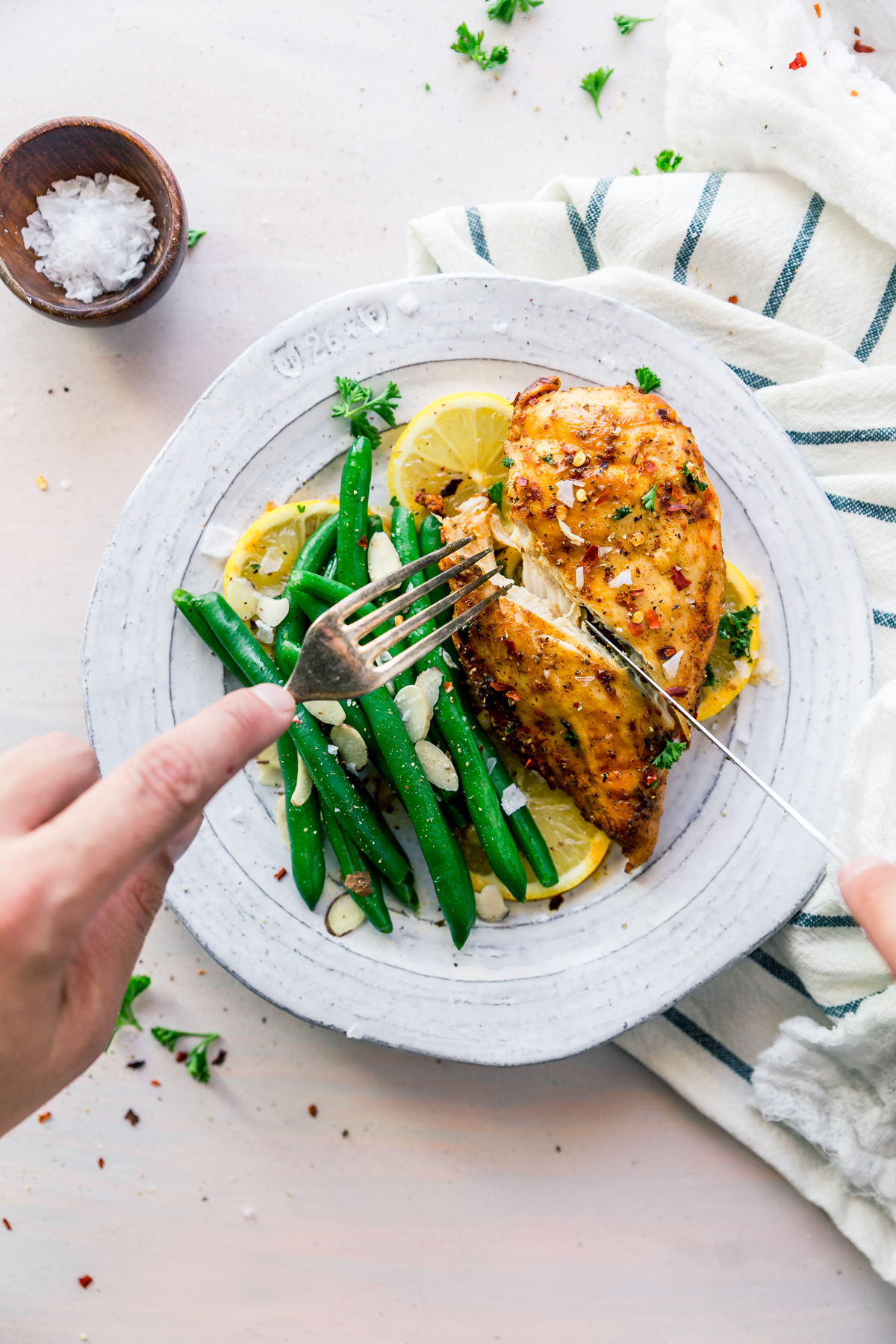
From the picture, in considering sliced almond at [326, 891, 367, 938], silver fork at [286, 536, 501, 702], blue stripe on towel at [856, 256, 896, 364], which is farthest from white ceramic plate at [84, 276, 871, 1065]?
silver fork at [286, 536, 501, 702]

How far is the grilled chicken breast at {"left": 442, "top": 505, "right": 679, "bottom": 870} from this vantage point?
10.3ft

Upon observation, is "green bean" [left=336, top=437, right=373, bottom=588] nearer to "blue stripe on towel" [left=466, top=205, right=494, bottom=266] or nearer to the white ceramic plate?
the white ceramic plate

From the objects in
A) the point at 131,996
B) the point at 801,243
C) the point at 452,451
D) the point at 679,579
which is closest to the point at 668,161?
the point at 801,243

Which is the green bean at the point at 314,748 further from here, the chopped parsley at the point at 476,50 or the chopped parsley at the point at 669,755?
the chopped parsley at the point at 476,50

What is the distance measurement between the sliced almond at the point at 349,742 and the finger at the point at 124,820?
1.31m

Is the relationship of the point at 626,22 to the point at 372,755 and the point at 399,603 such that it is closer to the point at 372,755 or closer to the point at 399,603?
the point at 399,603

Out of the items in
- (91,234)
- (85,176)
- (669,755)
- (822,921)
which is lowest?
(822,921)

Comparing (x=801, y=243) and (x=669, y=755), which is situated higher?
(x=801, y=243)

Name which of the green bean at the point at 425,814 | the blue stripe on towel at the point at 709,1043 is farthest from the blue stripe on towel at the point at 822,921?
the green bean at the point at 425,814

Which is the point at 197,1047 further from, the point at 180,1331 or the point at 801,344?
the point at 801,344

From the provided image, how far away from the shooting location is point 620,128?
3945 mm

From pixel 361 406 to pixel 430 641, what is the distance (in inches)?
43.9

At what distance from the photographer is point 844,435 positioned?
12.0ft

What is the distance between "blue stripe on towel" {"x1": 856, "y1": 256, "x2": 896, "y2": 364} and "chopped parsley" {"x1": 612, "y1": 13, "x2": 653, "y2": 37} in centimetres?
155
